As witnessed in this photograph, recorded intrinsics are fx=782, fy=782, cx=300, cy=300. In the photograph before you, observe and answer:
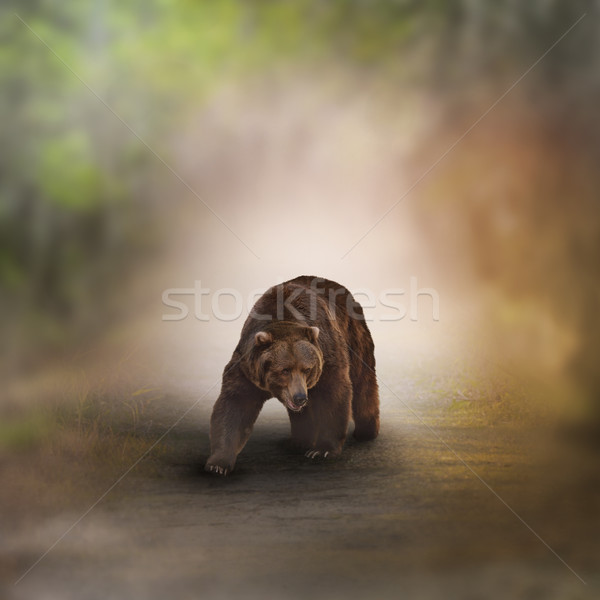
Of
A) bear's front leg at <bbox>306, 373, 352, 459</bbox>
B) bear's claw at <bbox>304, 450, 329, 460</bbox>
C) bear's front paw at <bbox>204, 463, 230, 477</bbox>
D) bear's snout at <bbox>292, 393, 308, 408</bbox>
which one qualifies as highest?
bear's snout at <bbox>292, 393, 308, 408</bbox>

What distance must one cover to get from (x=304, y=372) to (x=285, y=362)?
21cm

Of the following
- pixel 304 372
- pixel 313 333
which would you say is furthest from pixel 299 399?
pixel 313 333

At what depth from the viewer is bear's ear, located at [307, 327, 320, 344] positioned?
7027mm

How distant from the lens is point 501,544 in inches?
257

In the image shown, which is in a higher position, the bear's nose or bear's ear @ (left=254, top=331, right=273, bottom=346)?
bear's ear @ (left=254, top=331, right=273, bottom=346)

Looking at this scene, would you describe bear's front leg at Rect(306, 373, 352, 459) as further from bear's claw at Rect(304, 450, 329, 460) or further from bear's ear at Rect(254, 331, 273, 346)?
bear's ear at Rect(254, 331, 273, 346)

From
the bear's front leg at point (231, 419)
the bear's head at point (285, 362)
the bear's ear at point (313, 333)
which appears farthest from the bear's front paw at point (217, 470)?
the bear's ear at point (313, 333)

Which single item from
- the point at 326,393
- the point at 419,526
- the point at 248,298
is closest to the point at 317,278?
the point at 248,298

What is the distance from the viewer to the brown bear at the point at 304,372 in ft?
22.2

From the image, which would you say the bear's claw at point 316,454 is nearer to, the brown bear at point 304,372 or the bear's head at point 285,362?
the brown bear at point 304,372

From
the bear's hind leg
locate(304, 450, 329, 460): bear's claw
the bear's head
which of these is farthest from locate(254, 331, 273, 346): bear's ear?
the bear's hind leg

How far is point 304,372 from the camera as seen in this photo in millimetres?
6816

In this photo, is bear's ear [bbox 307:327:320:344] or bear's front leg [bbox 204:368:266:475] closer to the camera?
bear's front leg [bbox 204:368:266:475]

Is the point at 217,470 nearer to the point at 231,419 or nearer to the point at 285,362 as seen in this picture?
the point at 231,419
